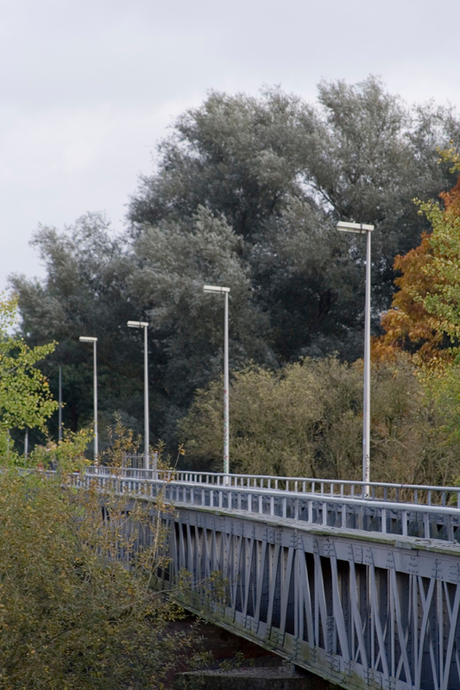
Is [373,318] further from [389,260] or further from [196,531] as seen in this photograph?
[196,531]

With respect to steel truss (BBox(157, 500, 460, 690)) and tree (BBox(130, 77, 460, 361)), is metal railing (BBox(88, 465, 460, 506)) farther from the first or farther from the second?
tree (BBox(130, 77, 460, 361))

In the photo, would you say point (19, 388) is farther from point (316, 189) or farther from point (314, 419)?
point (316, 189)

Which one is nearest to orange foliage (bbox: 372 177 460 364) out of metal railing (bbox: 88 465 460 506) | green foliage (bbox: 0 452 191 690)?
metal railing (bbox: 88 465 460 506)

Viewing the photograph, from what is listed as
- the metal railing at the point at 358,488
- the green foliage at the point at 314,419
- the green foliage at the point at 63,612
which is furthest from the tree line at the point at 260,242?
the green foliage at the point at 63,612

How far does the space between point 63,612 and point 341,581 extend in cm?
554

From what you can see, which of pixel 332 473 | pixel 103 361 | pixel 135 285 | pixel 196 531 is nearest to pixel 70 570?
pixel 196 531

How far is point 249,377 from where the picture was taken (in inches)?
1811

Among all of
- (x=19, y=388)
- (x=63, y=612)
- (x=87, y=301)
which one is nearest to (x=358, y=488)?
(x=19, y=388)

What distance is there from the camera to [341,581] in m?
19.9

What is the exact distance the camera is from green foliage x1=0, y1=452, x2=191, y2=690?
622 inches

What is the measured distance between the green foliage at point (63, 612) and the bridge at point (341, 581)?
2.99 meters

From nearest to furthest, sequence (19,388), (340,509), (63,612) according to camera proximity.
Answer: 1. (63,612)
2. (340,509)
3. (19,388)

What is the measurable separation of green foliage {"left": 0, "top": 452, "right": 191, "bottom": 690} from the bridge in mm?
2989

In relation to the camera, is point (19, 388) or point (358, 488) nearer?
point (358, 488)
